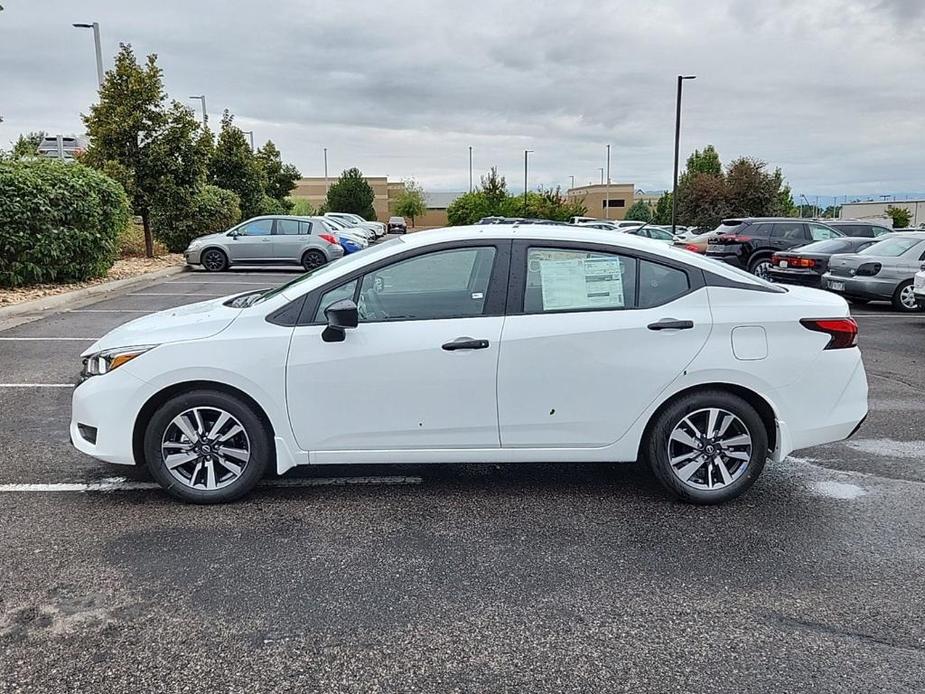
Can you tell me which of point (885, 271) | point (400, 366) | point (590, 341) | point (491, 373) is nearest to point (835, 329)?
point (590, 341)

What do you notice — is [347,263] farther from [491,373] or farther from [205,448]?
[205,448]

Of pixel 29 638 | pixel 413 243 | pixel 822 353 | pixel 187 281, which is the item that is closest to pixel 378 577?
pixel 29 638

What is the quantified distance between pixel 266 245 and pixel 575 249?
57.3 ft

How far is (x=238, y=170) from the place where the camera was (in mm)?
31109

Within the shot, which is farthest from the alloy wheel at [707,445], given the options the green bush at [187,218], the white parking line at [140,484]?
the green bush at [187,218]

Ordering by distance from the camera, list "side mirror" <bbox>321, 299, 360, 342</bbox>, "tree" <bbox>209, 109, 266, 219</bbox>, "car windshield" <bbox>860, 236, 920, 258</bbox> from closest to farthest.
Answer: "side mirror" <bbox>321, 299, 360, 342</bbox>
"car windshield" <bbox>860, 236, 920, 258</bbox>
"tree" <bbox>209, 109, 266, 219</bbox>

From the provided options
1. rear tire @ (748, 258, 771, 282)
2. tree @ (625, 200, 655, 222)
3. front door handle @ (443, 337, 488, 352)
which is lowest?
rear tire @ (748, 258, 771, 282)

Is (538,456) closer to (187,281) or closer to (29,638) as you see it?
(29,638)

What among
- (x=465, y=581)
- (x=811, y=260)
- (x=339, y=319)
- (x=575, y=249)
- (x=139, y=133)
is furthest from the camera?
(x=139, y=133)

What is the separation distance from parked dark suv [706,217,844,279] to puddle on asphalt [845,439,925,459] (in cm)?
1247

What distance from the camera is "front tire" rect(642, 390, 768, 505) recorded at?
14.3 ft

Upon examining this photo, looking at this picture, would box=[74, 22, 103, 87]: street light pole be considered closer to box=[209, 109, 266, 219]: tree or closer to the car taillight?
box=[209, 109, 266, 219]: tree

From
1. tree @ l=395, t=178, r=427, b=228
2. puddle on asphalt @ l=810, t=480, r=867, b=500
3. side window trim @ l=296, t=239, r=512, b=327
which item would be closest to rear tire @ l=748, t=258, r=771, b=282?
puddle on asphalt @ l=810, t=480, r=867, b=500

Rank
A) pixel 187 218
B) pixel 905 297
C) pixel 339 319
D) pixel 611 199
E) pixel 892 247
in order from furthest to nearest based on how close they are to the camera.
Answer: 1. pixel 611 199
2. pixel 187 218
3. pixel 892 247
4. pixel 905 297
5. pixel 339 319
